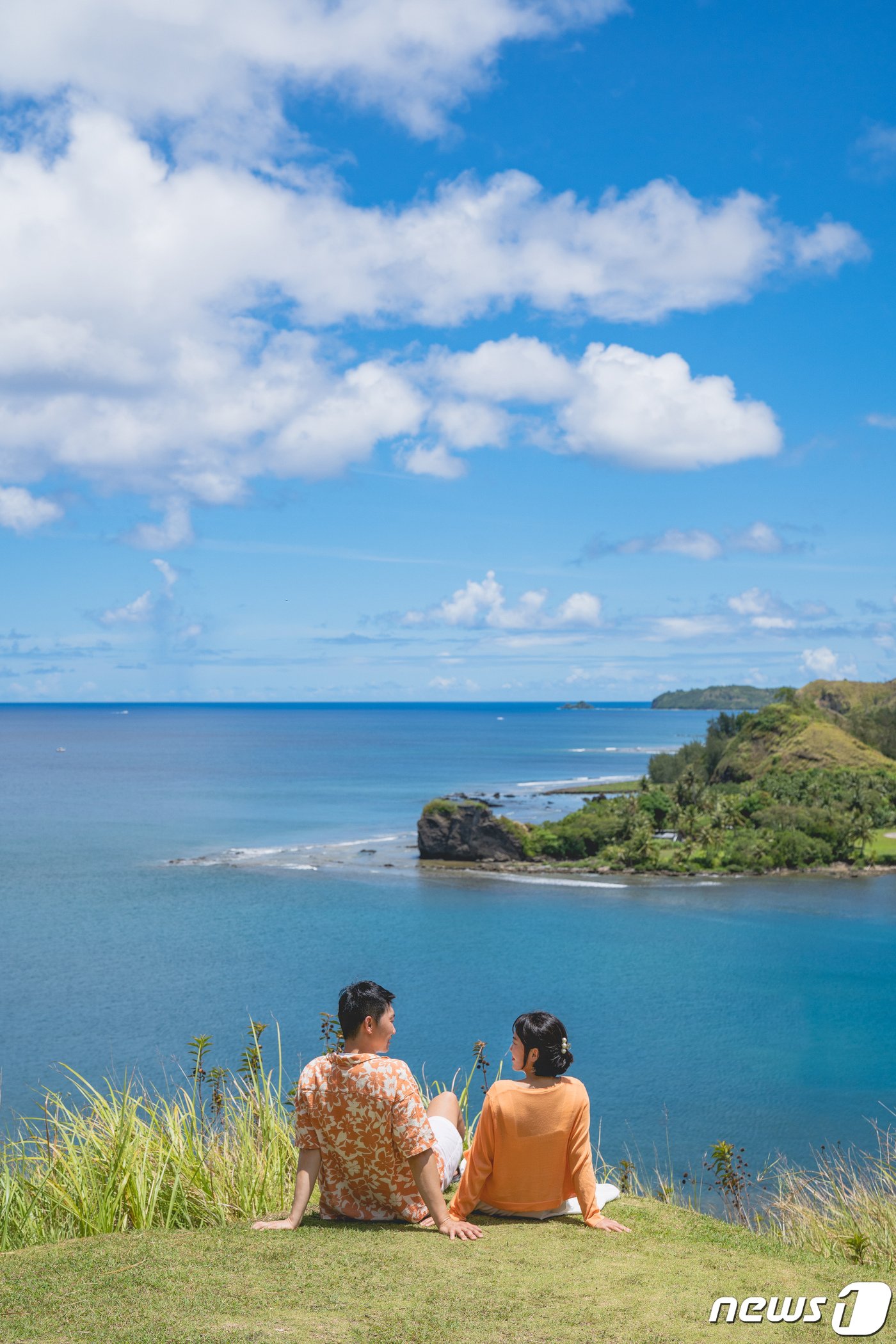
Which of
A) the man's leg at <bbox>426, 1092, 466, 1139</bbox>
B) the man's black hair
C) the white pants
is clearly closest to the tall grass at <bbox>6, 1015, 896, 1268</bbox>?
the man's leg at <bbox>426, 1092, 466, 1139</bbox>

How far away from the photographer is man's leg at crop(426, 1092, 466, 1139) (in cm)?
697

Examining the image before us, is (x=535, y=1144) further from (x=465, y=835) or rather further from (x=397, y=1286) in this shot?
(x=465, y=835)

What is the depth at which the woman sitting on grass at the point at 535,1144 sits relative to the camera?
239 inches

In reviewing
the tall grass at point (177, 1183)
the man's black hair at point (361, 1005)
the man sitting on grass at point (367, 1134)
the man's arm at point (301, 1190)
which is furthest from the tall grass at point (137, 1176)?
the man's black hair at point (361, 1005)

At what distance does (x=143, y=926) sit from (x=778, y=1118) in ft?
94.9

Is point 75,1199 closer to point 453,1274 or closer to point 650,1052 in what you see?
point 453,1274

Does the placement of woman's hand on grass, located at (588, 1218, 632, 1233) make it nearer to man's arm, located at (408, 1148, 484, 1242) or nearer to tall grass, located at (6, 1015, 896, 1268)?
man's arm, located at (408, 1148, 484, 1242)

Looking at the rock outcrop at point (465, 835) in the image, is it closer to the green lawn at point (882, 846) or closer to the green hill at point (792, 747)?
the green lawn at point (882, 846)

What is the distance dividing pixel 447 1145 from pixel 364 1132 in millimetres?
926

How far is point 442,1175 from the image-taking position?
259 inches

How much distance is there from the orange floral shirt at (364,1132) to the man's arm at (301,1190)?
2.3 inches

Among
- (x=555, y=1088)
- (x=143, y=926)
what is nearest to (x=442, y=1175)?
(x=555, y=1088)

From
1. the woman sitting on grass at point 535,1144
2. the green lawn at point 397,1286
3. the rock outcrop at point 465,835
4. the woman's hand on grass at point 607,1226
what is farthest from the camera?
the rock outcrop at point 465,835

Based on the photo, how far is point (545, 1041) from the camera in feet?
19.7
